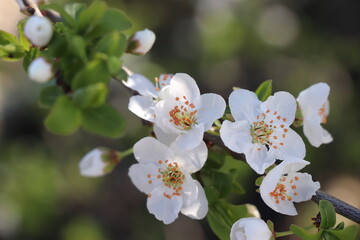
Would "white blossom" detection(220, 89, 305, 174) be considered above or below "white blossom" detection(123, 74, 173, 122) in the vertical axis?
above

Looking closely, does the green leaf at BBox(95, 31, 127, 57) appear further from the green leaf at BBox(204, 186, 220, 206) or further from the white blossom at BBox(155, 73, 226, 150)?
the green leaf at BBox(204, 186, 220, 206)

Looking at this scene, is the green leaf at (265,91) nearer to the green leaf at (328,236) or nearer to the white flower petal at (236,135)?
the white flower petal at (236,135)

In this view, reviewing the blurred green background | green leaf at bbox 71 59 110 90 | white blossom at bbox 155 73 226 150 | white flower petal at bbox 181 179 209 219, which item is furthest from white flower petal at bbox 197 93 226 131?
the blurred green background

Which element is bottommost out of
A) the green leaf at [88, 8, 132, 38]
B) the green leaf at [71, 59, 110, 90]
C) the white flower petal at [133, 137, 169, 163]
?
the white flower petal at [133, 137, 169, 163]

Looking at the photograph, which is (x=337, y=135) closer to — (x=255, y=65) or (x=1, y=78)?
(x=255, y=65)

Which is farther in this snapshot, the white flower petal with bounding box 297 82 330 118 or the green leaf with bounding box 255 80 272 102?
the white flower petal with bounding box 297 82 330 118

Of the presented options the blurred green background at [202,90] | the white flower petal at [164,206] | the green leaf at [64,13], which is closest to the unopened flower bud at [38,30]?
the green leaf at [64,13]
